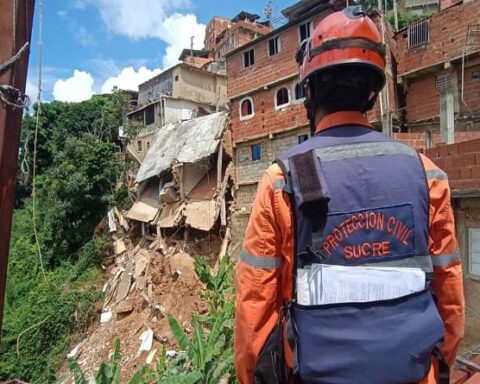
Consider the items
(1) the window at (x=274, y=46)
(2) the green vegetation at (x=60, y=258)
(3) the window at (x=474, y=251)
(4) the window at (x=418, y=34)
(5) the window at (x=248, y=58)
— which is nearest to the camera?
(3) the window at (x=474, y=251)

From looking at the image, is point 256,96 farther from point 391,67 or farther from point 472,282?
point 472,282

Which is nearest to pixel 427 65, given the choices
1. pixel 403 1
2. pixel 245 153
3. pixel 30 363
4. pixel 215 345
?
pixel 245 153

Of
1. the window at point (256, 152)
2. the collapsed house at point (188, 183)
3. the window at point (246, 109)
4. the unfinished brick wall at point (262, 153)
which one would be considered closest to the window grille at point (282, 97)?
the unfinished brick wall at point (262, 153)

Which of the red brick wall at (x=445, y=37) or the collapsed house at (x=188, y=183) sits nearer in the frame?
the red brick wall at (x=445, y=37)

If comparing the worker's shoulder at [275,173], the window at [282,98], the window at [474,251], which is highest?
the window at [282,98]

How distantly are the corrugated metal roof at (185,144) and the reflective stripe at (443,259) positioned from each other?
1414 cm

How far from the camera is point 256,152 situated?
15.6 meters

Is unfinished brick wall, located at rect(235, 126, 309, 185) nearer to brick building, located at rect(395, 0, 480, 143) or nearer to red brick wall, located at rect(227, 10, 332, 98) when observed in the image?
red brick wall, located at rect(227, 10, 332, 98)

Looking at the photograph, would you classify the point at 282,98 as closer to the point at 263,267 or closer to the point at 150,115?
the point at 263,267

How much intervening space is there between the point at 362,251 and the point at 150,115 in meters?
27.3

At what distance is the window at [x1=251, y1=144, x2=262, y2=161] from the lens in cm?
1546

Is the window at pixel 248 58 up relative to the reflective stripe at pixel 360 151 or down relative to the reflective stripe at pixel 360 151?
up

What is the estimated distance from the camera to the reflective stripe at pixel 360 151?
4.41 feet

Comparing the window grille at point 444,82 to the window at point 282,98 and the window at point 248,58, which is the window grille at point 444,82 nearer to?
the window at point 282,98
